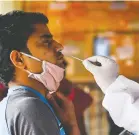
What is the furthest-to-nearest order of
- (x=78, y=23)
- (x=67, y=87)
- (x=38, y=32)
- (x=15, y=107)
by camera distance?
(x=78, y=23) < (x=67, y=87) < (x=38, y=32) < (x=15, y=107)

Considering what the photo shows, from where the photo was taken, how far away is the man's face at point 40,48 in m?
1.42

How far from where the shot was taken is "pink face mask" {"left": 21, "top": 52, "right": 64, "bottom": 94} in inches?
56.4

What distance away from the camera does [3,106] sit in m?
1.35

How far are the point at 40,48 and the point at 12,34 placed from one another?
0.33 ft

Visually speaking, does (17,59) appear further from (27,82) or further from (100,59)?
(100,59)

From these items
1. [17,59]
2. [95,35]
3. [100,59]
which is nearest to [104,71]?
[100,59]

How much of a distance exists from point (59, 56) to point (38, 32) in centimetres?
11

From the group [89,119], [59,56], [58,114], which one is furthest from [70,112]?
[89,119]

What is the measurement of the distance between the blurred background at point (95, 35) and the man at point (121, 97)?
1.87m

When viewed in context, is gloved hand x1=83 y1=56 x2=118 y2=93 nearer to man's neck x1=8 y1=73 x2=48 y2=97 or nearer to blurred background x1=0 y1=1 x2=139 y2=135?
man's neck x1=8 y1=73 x2=48 y2=97

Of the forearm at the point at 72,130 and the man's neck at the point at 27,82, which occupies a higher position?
the man's neck at the point at 27,82

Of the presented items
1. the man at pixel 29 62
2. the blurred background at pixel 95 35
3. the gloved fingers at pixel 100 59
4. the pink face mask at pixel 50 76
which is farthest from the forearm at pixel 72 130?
the blurred background at pixel 95 35

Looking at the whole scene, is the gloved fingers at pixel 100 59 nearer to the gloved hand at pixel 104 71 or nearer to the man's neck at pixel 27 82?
the gloved hand at pixel 104 71

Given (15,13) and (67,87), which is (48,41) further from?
(67,87)
